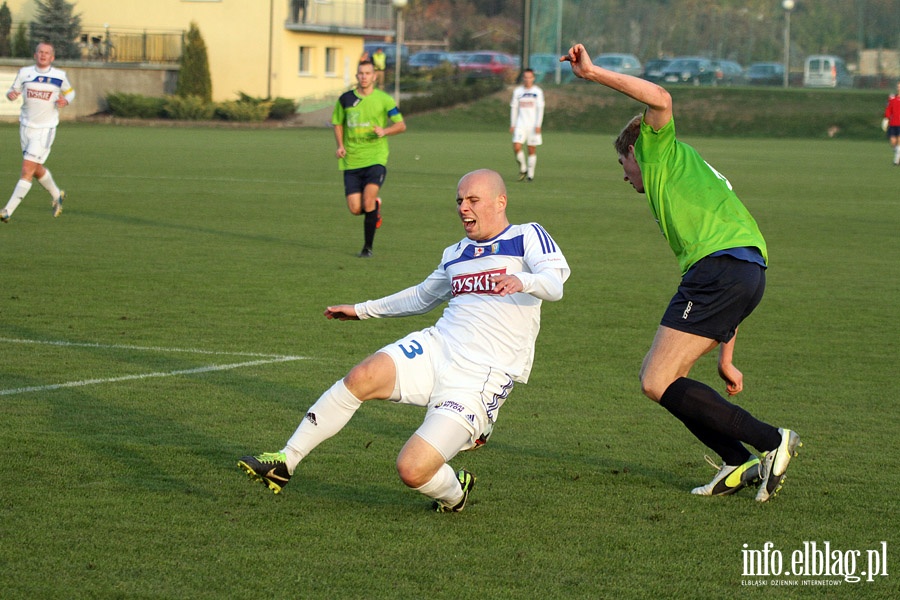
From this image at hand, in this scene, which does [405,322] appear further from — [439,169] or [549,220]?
[439,169]

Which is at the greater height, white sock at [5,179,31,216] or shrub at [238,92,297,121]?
shrub at [238,92,297,121]

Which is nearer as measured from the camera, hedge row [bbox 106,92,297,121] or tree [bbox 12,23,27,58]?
hedge row [bbox 106,92,297,121]

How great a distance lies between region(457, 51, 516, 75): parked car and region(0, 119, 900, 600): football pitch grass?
48.8 meters

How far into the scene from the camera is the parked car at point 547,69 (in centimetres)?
6278

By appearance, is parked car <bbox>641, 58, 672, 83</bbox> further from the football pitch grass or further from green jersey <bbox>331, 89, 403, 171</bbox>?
green jersey <bbox>331, 89, 403, 171</bbox>

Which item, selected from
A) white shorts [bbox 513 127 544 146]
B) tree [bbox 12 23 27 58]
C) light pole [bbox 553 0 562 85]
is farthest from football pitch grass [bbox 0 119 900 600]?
light pole [bbox 553 0 562 85]

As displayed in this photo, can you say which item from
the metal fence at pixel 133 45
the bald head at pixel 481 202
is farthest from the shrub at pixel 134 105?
the bald head at pixel 481 202

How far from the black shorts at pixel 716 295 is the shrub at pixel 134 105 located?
→ 46158mm

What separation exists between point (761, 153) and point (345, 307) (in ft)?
116

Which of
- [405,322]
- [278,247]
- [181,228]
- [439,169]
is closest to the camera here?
[405,322]

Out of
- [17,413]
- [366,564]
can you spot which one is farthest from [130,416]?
[366,564]

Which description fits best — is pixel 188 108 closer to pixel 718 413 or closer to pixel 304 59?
pixel 304 59

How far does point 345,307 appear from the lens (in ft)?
18.0

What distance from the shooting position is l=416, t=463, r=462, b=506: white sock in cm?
510
